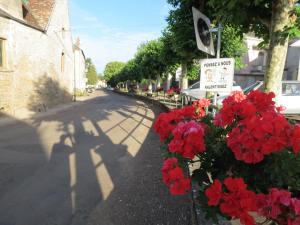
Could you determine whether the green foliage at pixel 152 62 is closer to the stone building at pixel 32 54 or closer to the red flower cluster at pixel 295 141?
the stone building at pixel 32 54

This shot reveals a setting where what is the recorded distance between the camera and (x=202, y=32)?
5.45m

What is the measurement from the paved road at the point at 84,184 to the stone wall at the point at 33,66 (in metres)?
8.91

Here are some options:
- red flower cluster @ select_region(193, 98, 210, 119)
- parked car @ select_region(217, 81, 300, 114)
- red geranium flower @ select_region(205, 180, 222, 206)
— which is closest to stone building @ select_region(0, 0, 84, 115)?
parked car @ select_region(217, 81, 300, 114)

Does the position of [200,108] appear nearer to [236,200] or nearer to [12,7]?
[236,200]

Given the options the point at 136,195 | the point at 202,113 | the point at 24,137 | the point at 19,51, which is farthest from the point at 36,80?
the point at 202,113

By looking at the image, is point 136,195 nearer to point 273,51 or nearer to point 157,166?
point 157,166

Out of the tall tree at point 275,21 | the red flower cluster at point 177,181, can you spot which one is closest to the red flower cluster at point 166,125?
the red flower cluster at point 177,181

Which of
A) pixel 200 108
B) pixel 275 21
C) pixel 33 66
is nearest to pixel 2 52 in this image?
pixel 33 66

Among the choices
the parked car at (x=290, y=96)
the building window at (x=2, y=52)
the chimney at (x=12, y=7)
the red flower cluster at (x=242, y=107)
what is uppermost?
the chimney at (x=12, y=7)

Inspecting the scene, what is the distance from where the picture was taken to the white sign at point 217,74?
5.18 m

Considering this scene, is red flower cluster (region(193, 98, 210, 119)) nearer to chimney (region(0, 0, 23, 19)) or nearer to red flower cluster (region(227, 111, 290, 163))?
red flower cluster (region(227, 111, 290, 163))

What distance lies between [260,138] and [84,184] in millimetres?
4089

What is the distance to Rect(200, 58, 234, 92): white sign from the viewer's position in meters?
5.18

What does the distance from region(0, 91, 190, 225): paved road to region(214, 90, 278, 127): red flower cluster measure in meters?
2.03
